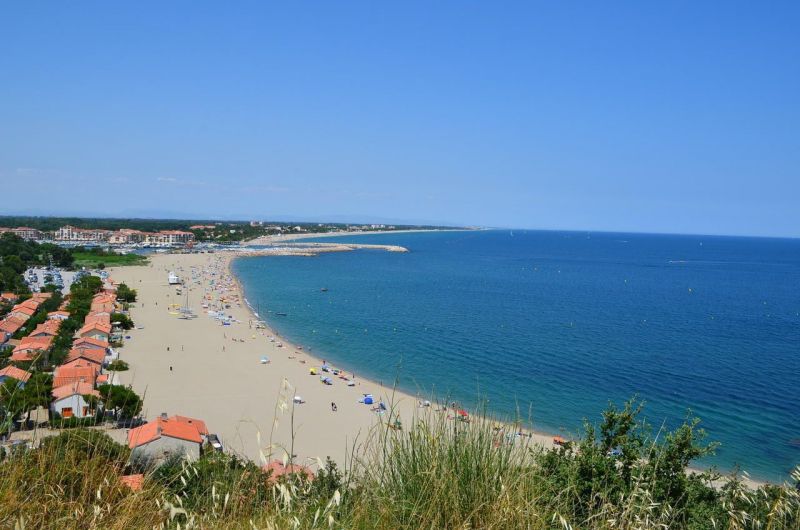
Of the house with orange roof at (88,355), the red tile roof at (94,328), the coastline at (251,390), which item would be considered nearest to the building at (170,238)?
the coastline at (251,390)

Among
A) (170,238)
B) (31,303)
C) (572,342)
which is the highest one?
(170,238)

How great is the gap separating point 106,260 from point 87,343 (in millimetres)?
48598

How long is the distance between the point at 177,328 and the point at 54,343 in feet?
33.0

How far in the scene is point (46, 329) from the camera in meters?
23.1

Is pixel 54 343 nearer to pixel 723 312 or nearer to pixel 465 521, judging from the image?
pixel 465 521

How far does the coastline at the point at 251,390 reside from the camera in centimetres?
1555

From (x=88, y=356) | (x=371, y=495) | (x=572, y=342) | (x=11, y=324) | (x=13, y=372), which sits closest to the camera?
(x=371, y=495)

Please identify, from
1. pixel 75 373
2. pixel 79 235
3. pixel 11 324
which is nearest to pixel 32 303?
pixel 11 324

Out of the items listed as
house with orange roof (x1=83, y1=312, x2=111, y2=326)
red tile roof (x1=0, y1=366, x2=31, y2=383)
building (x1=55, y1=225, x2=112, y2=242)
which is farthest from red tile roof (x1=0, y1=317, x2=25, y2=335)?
building (x1=55, y1=225, x2=112, y2=242)

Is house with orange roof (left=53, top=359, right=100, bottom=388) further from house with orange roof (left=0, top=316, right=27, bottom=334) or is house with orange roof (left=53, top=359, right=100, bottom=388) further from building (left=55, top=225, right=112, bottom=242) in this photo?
building (left=55, top=225, right=112, bottom=242)

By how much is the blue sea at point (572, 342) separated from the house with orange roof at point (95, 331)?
9.63 m

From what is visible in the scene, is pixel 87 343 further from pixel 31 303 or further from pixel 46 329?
pixel 31 303

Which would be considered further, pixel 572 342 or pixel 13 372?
pixel 572 342

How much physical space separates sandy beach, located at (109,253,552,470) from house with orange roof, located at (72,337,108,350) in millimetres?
1369
